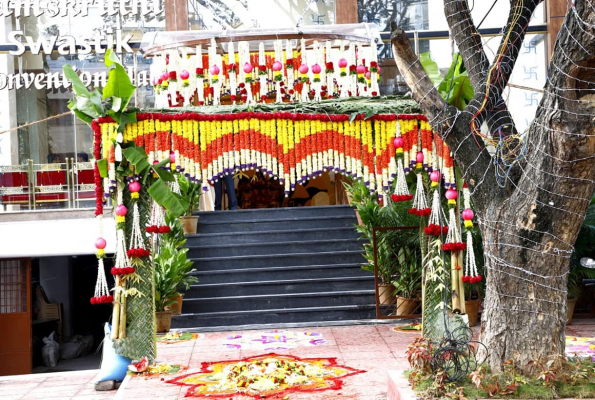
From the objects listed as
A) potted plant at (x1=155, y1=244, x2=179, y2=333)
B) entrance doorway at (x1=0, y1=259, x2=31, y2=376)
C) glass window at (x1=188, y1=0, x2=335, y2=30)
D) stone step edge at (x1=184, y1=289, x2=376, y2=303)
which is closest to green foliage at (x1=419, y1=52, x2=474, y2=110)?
stone step edge at (x1=184, y1=289, x2=376, y2=303)

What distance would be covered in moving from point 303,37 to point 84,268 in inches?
334

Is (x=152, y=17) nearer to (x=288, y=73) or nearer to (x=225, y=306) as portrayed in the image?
(x=288, y=73)

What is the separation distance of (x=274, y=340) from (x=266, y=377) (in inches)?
78.9

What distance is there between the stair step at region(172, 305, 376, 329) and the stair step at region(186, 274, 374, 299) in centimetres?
56

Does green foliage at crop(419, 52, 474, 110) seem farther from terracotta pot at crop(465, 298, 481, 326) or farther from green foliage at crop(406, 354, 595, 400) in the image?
terracotta pot at crop(465, 298, 481, 326)

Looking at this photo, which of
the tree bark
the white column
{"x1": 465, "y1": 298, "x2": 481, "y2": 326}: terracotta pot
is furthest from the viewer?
the white column

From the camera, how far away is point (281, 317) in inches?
375

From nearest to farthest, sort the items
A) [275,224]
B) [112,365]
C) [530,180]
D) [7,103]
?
1. [530,180]
2. [112,365]
3. [275,224]
4. [7,103]

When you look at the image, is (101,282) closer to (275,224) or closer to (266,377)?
(266,377)

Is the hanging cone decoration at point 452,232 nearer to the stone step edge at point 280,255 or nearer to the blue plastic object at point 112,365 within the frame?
the blue plastic object at point 112,365

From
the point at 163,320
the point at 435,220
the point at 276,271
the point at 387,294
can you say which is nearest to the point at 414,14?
the point at 276,271

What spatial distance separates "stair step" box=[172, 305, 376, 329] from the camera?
9453 mm

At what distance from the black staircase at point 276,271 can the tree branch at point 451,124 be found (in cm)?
438

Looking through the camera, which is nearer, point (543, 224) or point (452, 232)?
point (543, 224)
